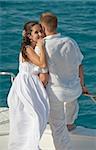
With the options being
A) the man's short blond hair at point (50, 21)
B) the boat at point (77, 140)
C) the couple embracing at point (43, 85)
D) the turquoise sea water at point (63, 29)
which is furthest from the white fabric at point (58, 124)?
the turquoise sea water at point (63, 29)

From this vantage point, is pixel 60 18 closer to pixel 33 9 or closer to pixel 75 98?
pixel 33 9

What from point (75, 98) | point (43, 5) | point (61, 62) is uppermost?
point (61, 62)

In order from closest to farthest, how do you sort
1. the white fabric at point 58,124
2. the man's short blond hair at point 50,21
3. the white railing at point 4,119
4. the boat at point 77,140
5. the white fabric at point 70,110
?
the man's short blond hair at point 50,21, the white fabric at point 58,124, the white fabric at point 70,110, the boat at point 77,140, the white railing at point 4,119

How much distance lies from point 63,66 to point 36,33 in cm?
25

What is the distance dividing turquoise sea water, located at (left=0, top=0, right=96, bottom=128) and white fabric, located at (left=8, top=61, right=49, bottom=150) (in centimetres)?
347

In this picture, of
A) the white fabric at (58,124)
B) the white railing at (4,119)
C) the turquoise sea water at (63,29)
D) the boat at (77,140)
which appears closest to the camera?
the white fabric at (58,124)

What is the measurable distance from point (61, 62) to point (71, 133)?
627mm

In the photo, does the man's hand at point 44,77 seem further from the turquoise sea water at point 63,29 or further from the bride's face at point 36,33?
the turquoise sea water at point 63,29

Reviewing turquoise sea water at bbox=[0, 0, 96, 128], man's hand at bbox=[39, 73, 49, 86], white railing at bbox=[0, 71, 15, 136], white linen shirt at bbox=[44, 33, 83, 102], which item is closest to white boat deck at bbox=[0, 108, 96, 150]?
white railing at bbox=[0, 71, 15, 136]

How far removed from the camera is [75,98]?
12.7 ft

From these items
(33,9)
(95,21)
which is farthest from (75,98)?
(33,9)

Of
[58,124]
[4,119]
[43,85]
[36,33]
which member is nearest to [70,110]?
[58,124]

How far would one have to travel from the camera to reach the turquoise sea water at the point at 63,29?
8.53 meters

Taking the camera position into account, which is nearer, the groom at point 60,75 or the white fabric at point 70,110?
the groom at point 60,75
